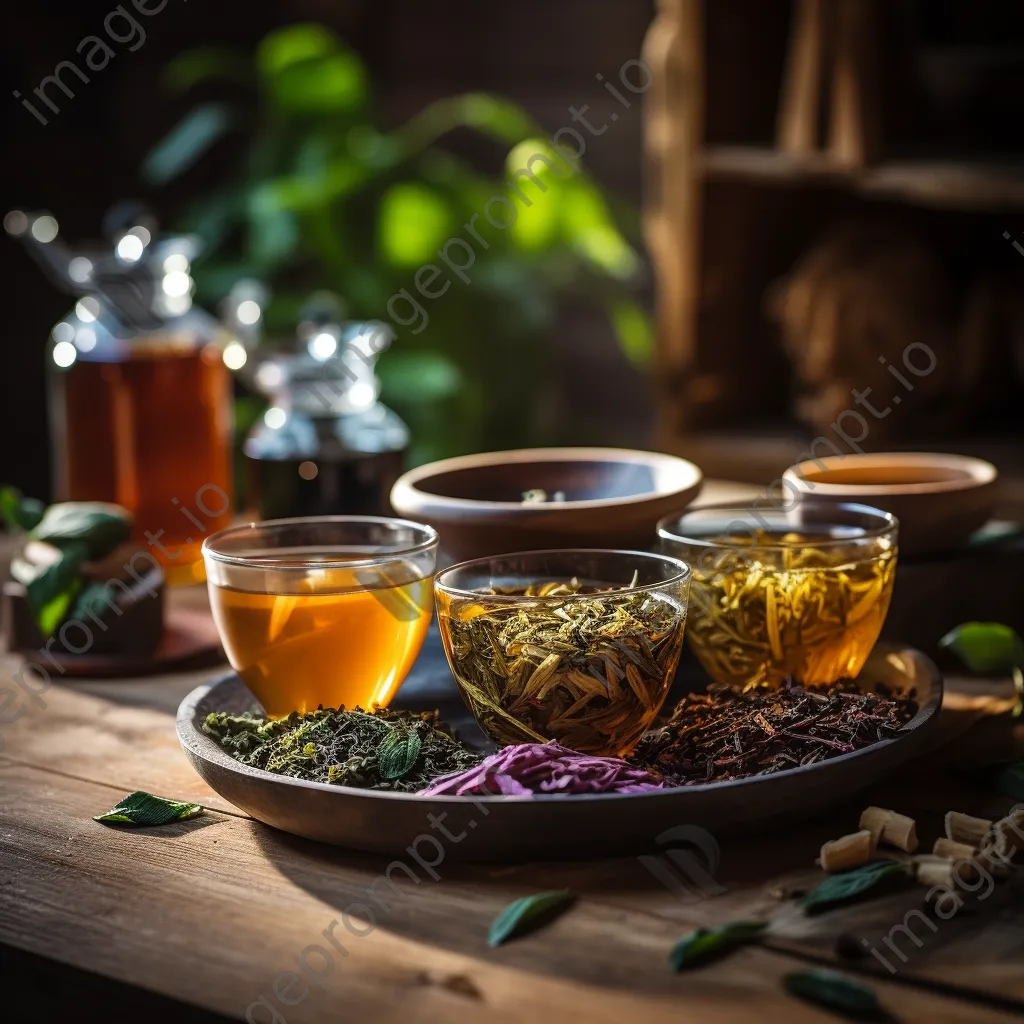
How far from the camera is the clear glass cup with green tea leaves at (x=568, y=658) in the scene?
0.89 metres

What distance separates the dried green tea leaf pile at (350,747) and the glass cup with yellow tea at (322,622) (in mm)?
33

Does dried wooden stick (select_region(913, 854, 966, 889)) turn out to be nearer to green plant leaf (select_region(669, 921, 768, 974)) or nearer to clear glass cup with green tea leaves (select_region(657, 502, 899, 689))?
green plant leaf (select_region(669, 921, 768, 974))

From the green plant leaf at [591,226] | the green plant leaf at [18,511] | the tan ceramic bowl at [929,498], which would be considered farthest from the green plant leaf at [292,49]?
the tan ceramic bowl at [929,498]

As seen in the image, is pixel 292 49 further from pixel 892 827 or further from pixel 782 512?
pixel 892 827

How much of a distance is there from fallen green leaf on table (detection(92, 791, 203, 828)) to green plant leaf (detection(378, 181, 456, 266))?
1.77 metres

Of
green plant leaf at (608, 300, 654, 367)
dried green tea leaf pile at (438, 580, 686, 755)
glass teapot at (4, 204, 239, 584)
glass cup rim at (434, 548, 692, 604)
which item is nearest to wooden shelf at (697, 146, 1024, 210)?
green plant leaf at (608, 300, 654, 367)

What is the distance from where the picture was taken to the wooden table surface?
0.67 meters

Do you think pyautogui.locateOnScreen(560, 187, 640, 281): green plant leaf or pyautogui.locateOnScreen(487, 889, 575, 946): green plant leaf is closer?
pyautogui.locateOnScreen(487, 889, 575, 946): green plant leaf

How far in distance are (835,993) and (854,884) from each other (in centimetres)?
11

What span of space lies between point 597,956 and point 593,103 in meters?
2.45

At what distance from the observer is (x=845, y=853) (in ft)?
2.64

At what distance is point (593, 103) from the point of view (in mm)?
2902

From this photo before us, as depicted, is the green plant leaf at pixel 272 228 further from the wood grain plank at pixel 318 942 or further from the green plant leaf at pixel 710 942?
the green plant leaf at pixel 710 942

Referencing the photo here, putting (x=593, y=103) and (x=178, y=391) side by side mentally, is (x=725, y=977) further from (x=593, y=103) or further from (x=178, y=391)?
(x=593, y=103)
